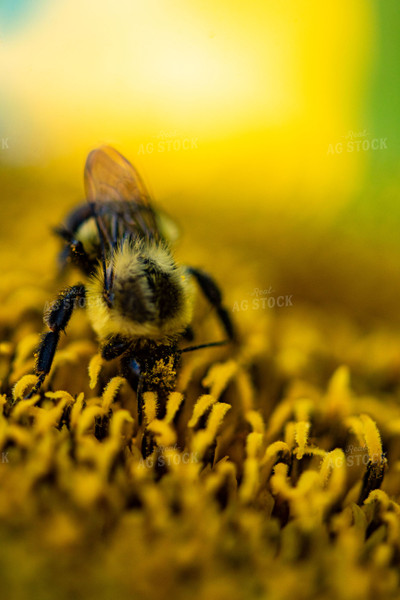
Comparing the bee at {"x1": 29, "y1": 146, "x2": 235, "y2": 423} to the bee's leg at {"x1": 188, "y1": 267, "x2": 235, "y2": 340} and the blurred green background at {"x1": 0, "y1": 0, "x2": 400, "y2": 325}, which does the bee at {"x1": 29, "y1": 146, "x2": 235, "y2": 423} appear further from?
the blurred green background at {"x1": 0, "y1": 0, "x2": 400, "y2": 325}

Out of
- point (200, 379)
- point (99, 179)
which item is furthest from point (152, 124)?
point (200, 379)

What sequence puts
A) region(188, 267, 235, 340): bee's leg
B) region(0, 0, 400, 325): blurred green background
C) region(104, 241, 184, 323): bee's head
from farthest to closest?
region(0, 0, 400, 325): blurred green background, region(188, 267, 235, 340): bee's leg, region(104, 241, 184, 323): bee's head

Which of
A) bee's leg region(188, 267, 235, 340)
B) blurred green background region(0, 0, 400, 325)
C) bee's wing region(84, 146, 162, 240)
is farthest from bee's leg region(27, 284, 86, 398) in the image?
blurred green background region(0, 0, 400, 325)

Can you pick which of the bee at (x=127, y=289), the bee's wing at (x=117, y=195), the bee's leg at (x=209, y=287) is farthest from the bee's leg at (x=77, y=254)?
the bee's leg at (x=209, y=287)

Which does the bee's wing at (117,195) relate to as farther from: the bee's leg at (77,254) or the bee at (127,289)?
the bee's leg at (77,254)

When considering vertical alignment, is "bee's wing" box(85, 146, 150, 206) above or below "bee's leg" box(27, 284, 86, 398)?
above

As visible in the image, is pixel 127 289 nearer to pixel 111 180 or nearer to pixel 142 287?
pixel 142 287

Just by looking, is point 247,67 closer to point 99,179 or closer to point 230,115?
point 230,115
